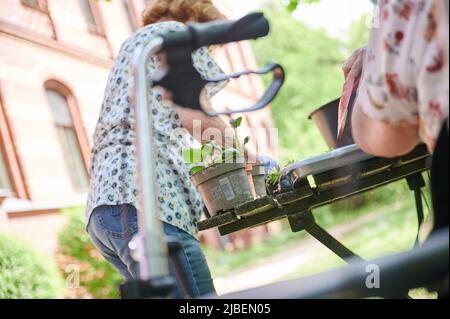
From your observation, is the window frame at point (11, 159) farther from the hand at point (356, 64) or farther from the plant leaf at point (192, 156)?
the hand at point (356, 64)

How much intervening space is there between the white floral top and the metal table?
4.9 inches

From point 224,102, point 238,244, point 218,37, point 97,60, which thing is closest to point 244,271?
point 238,244

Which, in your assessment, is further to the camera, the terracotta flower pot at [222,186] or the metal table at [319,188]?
the terracotta flower pot at [222,186]

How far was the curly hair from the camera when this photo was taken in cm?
222

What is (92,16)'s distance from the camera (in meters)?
7.79

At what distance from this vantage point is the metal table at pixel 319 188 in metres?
1.69

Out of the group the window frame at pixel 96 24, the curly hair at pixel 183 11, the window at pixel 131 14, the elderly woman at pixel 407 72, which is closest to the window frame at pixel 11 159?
the window frame at pixel 96 24

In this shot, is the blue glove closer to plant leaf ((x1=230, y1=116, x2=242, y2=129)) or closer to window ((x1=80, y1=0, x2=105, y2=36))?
plant leaf ((x1=230, y1=116, x2=242, y2=129))

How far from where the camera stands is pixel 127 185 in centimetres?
187

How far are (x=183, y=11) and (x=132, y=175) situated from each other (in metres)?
0.71

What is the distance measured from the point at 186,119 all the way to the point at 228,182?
248 mm

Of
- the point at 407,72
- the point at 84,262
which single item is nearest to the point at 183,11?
the point at 407,72

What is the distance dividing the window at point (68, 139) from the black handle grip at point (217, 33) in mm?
6806

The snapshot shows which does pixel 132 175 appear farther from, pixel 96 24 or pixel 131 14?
pixel 96 24
